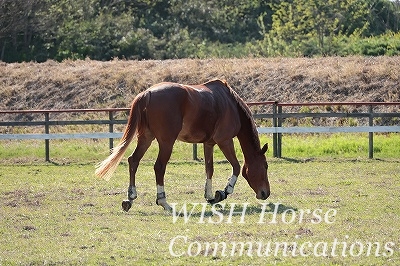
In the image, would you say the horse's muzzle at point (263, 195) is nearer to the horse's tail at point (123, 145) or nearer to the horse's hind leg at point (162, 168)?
the horse's hind leg at point (162, 168)

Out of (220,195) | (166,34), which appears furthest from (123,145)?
(166,34)

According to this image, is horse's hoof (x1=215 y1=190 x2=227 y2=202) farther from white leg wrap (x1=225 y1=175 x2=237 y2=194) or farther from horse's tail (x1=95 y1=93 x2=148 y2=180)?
horse's tail (x1=95 y1=93 x2=148 y2=180)

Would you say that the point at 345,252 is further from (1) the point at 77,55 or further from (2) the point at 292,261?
(1) the point at 77,55

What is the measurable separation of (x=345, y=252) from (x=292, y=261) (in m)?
0.66

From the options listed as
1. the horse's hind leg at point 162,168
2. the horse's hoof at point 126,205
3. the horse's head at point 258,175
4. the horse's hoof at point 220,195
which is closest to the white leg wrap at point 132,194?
the horse's hoof at point 126,205

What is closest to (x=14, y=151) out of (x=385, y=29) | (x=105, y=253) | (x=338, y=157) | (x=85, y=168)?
(x=85, y=168)

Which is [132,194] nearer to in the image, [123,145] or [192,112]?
[123,145]

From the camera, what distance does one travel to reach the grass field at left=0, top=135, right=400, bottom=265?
8109 mm

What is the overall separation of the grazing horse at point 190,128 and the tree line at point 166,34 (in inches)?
873

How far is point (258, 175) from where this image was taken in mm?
11664

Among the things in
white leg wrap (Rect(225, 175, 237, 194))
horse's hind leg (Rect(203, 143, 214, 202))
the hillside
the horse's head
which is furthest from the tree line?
white leg wrap (Rect(225, 175, 237, 194))

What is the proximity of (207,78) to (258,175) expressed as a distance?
1693 centimetres

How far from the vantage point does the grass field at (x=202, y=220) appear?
319 inches

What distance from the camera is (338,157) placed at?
19.5m
